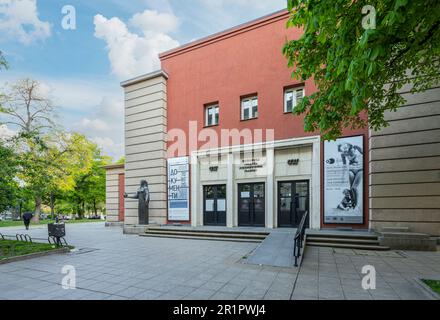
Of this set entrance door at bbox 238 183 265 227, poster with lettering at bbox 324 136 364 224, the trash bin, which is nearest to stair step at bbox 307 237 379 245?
poster with lettering at bbox 324 136 364 224

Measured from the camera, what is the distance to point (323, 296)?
467 cm

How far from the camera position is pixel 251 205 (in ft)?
44.4

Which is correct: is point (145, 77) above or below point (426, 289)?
above

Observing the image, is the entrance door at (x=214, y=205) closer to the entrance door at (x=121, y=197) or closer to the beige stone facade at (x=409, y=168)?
the beige stone facade at (x=409, y=168)

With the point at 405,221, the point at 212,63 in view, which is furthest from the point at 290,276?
the point at 212,63

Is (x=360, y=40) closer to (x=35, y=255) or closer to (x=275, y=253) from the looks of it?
(x=275, y=253)

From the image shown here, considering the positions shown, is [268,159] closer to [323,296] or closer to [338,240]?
[338,240]

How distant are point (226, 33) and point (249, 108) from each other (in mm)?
4716

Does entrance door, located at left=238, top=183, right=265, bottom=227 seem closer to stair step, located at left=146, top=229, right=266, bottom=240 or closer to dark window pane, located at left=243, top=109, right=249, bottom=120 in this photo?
stair step, located at left=146, top=229, right=266, bottom=240

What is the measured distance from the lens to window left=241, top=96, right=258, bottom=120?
13.8 metres

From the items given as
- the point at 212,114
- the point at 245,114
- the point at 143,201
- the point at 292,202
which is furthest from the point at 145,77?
the point at 292,202

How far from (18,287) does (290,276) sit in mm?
5997
